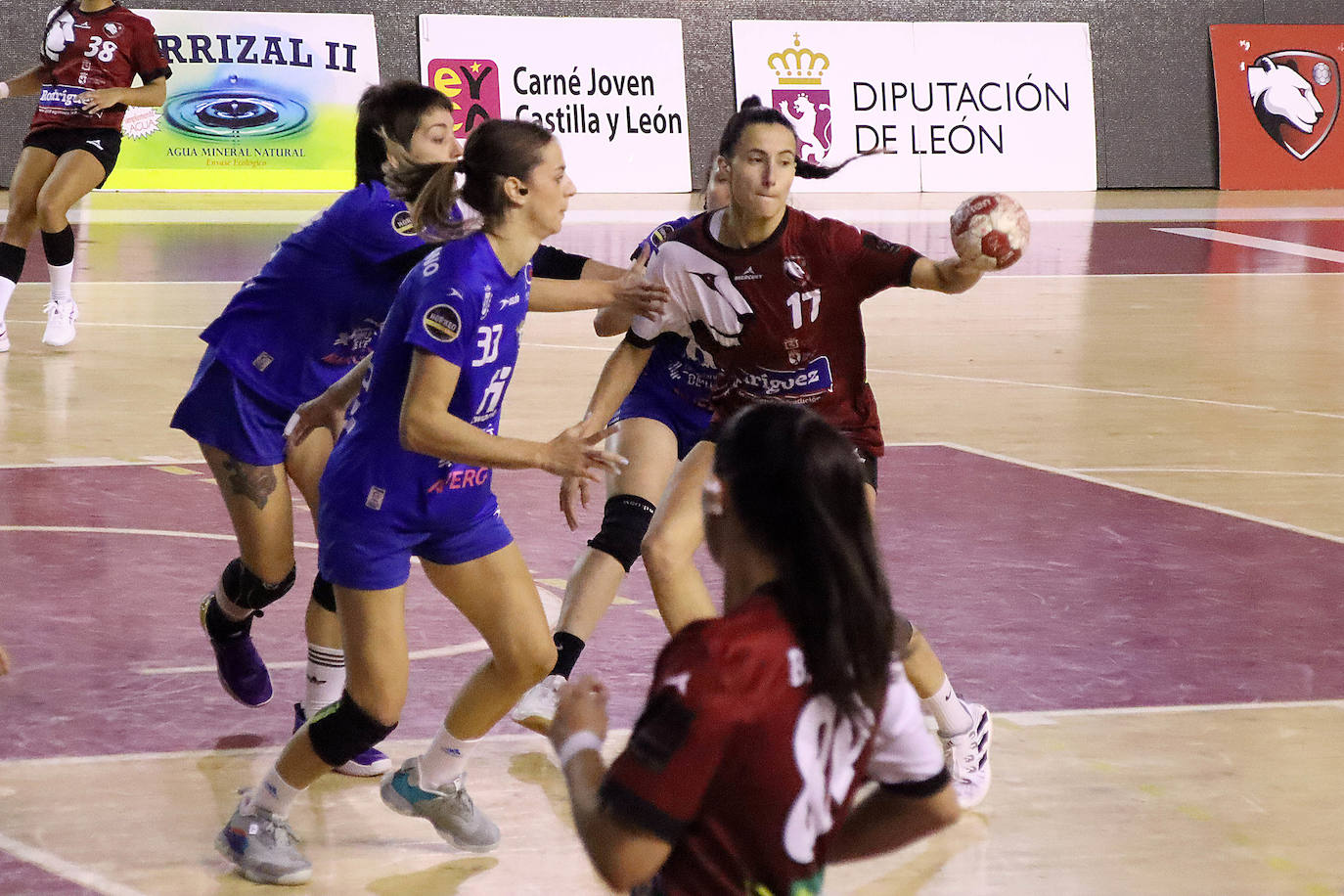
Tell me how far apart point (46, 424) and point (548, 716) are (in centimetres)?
425

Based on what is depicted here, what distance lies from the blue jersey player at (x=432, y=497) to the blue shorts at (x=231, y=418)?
2.71 ft

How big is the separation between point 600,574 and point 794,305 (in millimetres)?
917

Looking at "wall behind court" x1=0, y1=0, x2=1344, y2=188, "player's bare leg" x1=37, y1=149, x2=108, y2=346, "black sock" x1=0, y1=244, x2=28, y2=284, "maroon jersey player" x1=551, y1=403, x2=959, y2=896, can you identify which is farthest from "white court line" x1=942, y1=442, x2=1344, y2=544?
"wall behind court" x1=0, y1=0, x2=1344, y2=188

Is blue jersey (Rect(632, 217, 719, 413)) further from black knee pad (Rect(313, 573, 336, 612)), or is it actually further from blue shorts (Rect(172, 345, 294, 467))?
black knee pad (Rect(313, 573, 336, 612))

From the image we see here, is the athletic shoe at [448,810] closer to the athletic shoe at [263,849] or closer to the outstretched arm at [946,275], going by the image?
the athletic shoe at [263,849]

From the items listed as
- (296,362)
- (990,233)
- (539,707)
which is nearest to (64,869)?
(539,707)

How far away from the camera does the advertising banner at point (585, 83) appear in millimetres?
18312

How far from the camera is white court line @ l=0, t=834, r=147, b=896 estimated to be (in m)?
3.41

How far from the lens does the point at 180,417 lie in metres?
4.36

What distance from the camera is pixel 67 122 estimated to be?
9383 mm

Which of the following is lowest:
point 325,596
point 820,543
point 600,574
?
point 600,574

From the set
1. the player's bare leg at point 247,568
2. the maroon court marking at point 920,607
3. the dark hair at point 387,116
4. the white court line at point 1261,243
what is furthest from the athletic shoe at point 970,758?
the white court line at point 1261,243

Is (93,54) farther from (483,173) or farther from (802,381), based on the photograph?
(483,173)

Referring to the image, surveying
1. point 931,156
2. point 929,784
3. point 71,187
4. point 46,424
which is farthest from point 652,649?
point 931,156
